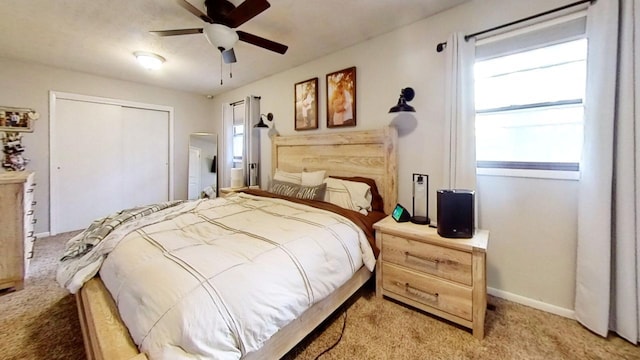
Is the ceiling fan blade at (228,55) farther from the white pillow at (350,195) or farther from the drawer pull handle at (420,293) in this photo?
the drawer pull handle at (420,293)

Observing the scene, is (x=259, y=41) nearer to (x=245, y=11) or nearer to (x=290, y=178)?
(x=245, y=11)

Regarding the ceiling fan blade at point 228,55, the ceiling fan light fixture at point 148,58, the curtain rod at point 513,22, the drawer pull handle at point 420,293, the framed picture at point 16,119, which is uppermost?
the ceiling fan light fixture at point 148,58

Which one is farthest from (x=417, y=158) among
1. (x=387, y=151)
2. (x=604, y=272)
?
(x=604, y=272)

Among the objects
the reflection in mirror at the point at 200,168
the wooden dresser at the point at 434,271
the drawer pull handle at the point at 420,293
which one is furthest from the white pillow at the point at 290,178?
the reflection in mirror at the point at 200,168

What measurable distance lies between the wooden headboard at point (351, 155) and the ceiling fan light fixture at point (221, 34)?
4.44ft

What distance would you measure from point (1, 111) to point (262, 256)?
171 inches

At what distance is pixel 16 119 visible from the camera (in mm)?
3236

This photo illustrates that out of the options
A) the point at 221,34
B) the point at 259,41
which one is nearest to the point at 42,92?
the point at 221,34

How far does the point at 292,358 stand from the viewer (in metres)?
1.42

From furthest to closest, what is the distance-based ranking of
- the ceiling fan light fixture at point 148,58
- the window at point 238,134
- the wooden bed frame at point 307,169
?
the window at point 238,134 < the ceiling fan light fixture at point 148,58 < the wooden bed frame at point 307,169

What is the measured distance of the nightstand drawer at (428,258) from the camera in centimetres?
160

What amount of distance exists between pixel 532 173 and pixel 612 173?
39 cm

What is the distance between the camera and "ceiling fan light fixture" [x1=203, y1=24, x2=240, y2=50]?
1.95 metres

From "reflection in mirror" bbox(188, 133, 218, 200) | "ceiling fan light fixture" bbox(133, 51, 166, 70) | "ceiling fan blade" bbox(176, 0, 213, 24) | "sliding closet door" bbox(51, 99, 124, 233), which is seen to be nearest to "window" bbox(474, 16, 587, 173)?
"ceiling fan blade" bbox(176, 0, 213, 24)
